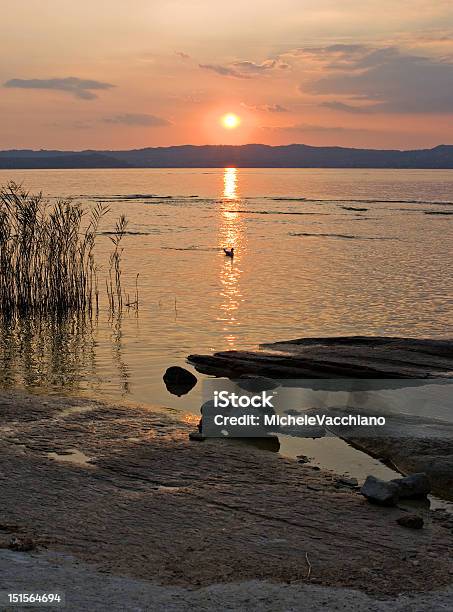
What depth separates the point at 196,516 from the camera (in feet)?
32.6

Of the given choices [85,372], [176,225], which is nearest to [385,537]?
[85,372]

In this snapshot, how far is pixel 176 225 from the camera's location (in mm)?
68500

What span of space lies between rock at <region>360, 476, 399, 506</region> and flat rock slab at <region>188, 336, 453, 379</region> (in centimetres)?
669

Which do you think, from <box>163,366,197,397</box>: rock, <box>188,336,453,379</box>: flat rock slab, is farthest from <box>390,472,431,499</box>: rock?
<box>163,366,197,397</box>: rock

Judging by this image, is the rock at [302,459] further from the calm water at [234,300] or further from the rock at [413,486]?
the calm water at [234,300]

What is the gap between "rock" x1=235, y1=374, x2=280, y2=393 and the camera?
17.0m

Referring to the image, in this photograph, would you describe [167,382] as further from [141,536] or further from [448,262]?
[448,262]

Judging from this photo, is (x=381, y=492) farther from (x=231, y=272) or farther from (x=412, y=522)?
(x=231, y=272)

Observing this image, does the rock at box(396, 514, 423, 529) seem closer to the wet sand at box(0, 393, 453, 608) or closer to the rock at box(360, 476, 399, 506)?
the wet sand at box(0, 393, 453, 608)

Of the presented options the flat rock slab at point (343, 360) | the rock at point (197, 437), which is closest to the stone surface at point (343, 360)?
the flat rock slab at point (343, 360)

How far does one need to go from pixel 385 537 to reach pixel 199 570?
Result: 2427 mm

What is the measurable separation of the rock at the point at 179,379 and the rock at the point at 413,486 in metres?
6.95

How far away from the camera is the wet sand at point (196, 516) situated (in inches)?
334

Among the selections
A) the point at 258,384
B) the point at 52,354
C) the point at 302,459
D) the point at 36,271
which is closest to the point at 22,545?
the point at 302,459
